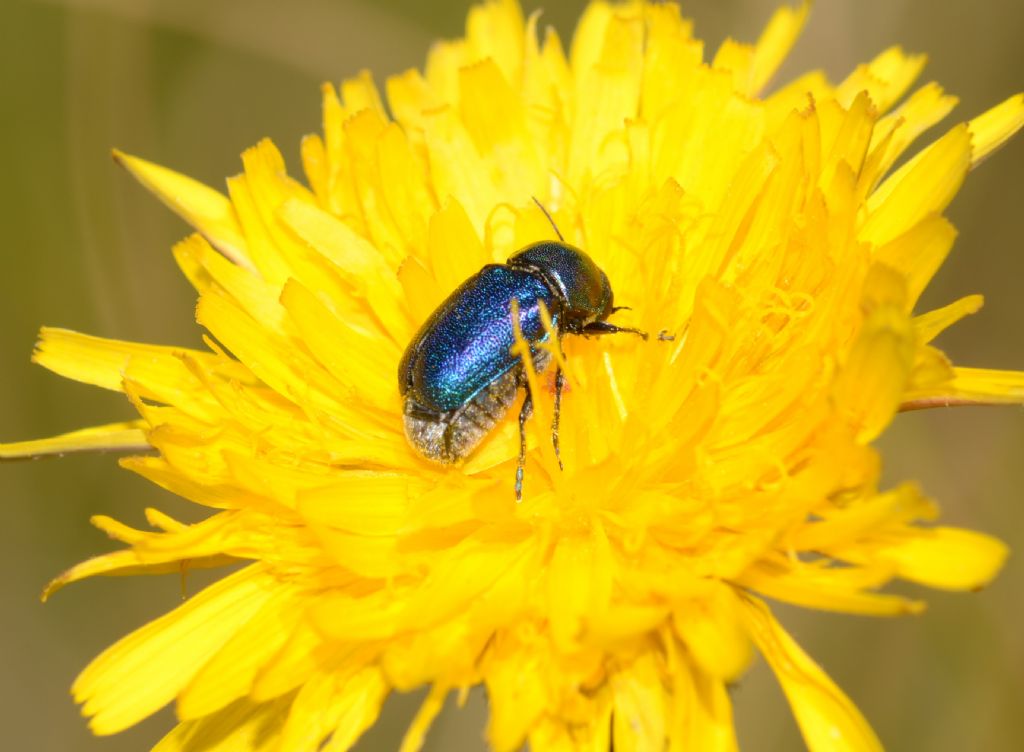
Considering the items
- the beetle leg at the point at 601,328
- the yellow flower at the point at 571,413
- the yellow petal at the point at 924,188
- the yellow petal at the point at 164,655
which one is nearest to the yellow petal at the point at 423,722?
the yellow flower at the point at 571,413

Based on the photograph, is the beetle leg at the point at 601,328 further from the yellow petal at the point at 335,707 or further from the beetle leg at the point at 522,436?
the yellow petal at the point at 335,707

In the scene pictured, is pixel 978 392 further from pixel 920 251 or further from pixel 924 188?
pixel 924 188

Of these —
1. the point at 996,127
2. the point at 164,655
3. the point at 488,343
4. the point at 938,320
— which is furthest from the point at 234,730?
the point at 996,127

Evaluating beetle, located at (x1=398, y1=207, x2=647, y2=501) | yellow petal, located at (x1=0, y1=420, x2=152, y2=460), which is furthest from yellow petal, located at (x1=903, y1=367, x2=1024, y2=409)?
yellow petal, located at (x1=0, y1=420, x2=152, y2=460)

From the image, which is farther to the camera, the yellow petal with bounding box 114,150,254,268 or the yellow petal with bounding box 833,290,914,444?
the yellow petal with bounding box 114,150,254,268

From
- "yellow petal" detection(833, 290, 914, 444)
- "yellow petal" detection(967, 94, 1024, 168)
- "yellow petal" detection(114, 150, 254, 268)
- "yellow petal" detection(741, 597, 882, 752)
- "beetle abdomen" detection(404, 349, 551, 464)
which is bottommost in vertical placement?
"yellow petal" detection(741, 597, 882, 752)

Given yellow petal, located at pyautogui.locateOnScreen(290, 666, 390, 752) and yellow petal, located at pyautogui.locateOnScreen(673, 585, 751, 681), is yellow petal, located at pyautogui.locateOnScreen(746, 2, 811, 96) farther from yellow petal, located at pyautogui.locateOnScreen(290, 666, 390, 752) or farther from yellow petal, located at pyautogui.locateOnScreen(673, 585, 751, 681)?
yellow petal, located at pyautogui.locateOnScreen(290, 666, 390, 752)

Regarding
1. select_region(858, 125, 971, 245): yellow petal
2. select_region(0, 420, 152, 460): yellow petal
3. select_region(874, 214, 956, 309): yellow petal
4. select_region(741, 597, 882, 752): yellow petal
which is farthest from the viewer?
select_region(0, 420, 152, 460): yellow petal
